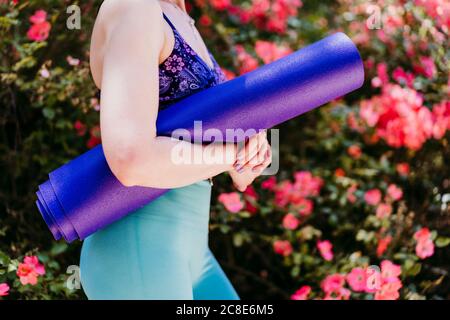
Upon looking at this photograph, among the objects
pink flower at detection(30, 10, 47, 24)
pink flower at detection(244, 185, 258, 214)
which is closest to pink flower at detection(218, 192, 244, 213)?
pink flower at detection(244, 185, 258, 214)

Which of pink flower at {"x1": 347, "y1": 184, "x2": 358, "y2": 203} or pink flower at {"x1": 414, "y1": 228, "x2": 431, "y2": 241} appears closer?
pink flower at {"x1": 414, "y1": 228, "x2": 431, "y2": 241}

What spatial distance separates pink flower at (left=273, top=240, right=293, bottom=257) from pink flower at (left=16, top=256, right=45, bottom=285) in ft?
2.97

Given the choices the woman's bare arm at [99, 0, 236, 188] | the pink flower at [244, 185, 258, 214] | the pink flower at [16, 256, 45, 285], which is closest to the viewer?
the woman's bare arm at [99, 0, 236, 188]

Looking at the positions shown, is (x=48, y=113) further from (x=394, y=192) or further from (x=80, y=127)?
(x=394, y=192)

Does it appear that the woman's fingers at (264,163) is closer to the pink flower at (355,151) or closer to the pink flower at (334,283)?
the pink flower at (334,283)

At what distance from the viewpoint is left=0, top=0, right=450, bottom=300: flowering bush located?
2.11 metres

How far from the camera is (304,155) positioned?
2812 mm

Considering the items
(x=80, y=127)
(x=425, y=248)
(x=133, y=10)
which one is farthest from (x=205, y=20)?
(x=133, y=10)

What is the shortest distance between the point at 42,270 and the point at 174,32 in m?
0.89

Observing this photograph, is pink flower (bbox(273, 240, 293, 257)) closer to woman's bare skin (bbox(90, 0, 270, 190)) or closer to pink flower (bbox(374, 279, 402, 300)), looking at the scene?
pink flower (bbox(374, 279, 402, 300))

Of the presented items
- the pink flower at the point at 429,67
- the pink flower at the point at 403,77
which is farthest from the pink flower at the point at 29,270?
the pink flower at the point at 429,67

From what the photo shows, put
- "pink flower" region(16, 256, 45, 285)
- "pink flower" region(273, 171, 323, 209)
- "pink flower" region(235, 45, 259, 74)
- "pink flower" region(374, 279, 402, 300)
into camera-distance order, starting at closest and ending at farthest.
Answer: "pink flower" region(16, 256, 45, 285)
"pink flower" region(374, 279, 402, 300)
"pink flower" region(273, 171, 323, 209)
"pink flower" region(235, 45, 259, 74)

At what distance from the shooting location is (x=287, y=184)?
2455mm

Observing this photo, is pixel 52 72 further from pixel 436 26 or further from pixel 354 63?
pixel 436 26
